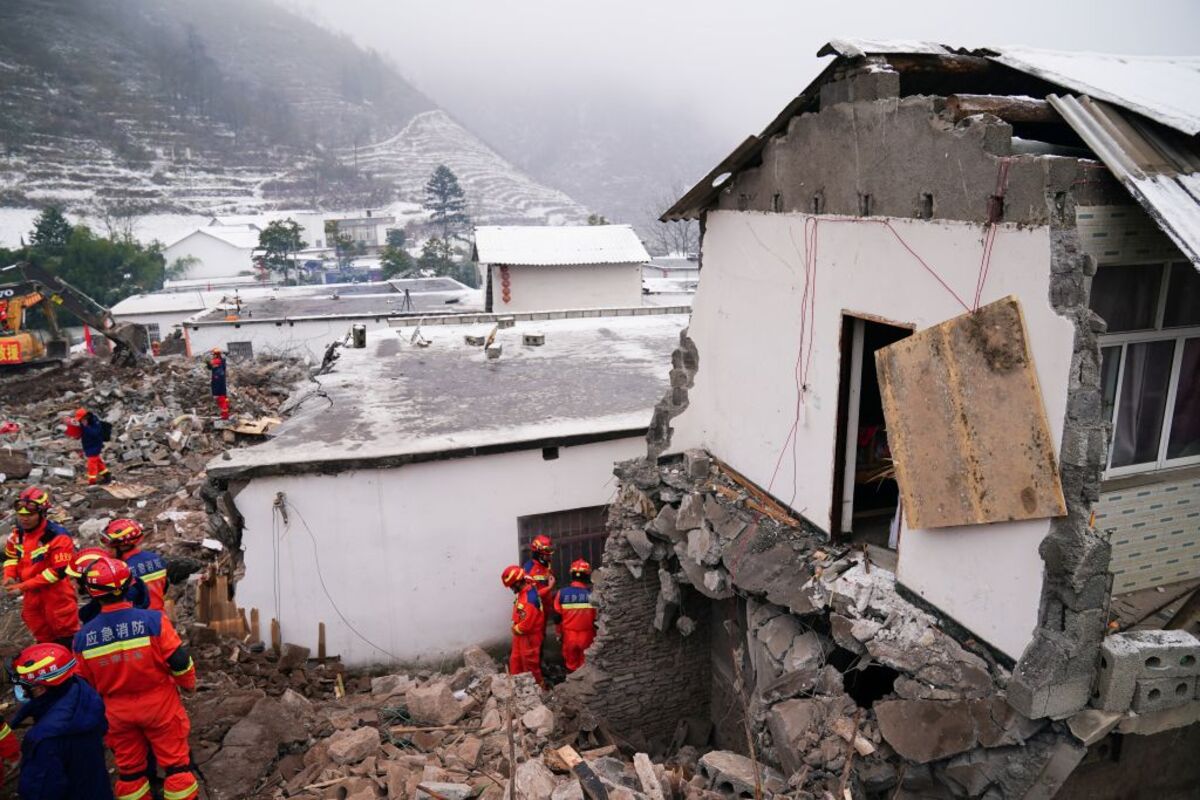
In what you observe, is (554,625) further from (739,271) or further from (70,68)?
(70,68)

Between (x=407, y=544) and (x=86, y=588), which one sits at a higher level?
(x=86, y=588)

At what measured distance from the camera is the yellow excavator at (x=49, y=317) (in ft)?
66.1

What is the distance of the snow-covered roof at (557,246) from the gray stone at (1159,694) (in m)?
21.6

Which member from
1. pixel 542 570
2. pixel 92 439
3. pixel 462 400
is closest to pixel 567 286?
pixel 462 400

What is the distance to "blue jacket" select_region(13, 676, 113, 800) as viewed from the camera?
4.71 m

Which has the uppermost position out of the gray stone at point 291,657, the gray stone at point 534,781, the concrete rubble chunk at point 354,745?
the gray stone at point 534,781

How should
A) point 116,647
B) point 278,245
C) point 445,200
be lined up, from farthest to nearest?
point 445,200
point 278,245
point 116,647

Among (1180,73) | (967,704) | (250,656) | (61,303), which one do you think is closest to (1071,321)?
(967,704)

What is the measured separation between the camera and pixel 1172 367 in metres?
4.38

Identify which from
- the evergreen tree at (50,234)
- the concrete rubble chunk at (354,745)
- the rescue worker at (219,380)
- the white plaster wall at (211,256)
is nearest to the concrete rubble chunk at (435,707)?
the concrete rubble chunk at (354,745)

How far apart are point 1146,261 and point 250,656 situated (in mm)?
9026

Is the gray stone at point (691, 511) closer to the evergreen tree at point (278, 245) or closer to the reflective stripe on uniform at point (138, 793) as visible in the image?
the reflective stripe on uniform at point (138, 793)

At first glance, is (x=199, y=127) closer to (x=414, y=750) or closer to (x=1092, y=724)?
(x=414, y=750)

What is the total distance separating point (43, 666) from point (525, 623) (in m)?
4.50
